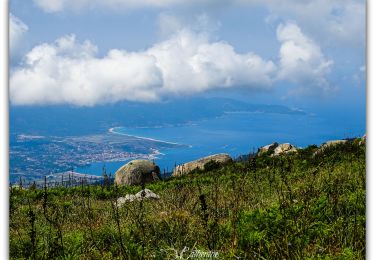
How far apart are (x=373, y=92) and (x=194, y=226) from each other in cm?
327

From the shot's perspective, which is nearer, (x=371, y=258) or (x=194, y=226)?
(x=371, y=258)

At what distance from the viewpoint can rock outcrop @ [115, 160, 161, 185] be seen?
32.7 m

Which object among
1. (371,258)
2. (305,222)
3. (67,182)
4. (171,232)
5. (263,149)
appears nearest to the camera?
(371,258)

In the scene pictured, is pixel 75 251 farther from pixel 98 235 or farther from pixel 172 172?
pixel 172 172

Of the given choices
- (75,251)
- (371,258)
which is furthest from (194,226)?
(371,258)

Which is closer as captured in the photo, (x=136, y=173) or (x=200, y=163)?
(x=136, y=173)

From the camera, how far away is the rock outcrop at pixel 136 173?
1287 inches

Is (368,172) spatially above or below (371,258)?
above

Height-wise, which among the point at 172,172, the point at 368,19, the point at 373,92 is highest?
the point at 368,19

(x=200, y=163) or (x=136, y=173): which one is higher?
(x=200, y=163)

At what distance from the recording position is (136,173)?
33.0 m

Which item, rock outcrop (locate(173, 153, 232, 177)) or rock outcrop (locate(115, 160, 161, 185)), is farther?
rock outcrop (locate(173, 153, 232, 177))

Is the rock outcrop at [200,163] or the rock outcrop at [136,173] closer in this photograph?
the rock outcrop at [136,173]

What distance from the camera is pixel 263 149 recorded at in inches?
1334
